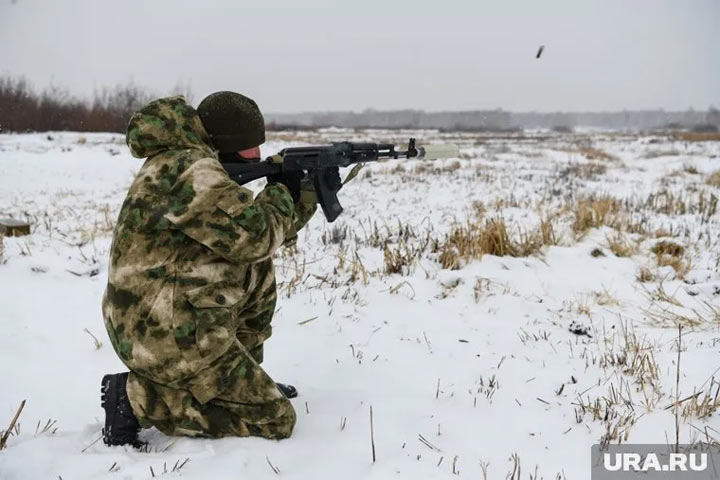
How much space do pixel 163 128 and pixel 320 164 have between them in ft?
2.50

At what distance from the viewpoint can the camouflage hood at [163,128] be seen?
6.63 feet

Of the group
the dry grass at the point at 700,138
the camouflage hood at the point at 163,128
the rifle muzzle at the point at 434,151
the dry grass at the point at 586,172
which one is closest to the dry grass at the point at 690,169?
the dry grass at the point at 586,172

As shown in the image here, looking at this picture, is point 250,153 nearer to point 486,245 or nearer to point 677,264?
point 486,245

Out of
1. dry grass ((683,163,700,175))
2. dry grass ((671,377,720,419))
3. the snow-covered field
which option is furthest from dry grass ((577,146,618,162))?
dry grass ((671,377,720,419))

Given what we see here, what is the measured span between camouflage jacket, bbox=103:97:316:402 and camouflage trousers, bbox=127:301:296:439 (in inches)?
2.7

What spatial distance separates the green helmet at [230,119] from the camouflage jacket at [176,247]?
100 millimetres

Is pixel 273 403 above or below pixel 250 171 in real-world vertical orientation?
below

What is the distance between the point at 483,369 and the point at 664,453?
3.30ft

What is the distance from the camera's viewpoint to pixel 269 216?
208 centimetres

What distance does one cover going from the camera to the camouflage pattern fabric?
196 cm

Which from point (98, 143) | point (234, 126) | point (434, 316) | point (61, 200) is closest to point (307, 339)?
point (434, 316)

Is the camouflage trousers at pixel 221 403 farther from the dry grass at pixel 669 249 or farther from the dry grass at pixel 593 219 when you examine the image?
the dry grass at pixel 593 219

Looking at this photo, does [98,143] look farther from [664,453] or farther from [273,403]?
[664,453]

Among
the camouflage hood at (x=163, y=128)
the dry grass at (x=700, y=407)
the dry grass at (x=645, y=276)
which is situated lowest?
the dry grass at (x=700, y=407)
